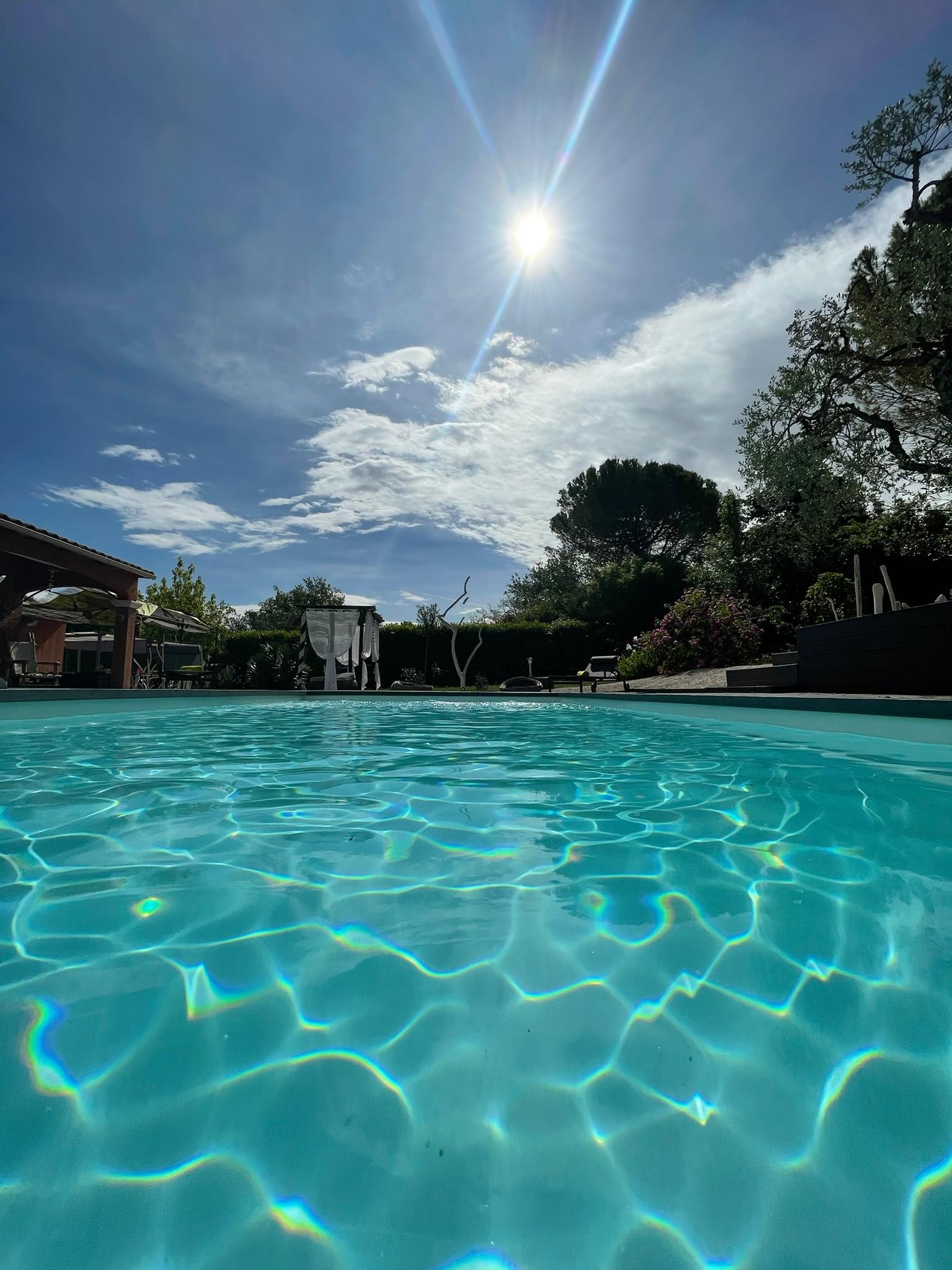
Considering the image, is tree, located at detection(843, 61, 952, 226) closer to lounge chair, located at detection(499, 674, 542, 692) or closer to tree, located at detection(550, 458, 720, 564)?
lounge chair, located at detection(499, 674, 542, 692)

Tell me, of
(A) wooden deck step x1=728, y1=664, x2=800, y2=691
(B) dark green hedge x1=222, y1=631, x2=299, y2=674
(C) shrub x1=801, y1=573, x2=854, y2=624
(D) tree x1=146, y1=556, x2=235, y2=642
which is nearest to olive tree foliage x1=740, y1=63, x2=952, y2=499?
(C) shrub x1=801, y1=573, x2=854, y2=624

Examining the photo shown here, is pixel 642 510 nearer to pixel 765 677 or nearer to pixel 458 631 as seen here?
pixel 458 631

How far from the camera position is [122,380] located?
14617 millimetres

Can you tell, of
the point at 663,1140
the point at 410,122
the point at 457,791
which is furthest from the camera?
the point at 410,122

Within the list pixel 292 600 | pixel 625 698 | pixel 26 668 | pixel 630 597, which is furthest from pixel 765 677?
pixel 292 600

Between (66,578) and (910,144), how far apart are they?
1976 centimetres

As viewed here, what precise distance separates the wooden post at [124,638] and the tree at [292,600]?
20885 mm

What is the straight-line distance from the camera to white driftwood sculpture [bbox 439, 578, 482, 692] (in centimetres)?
1683

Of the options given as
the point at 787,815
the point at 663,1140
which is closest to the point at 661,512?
the point at 787,815

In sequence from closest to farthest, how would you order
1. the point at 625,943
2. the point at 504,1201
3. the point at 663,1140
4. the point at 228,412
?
the point at 504,1201 → the point at 663,1140 → the point at 625,943 → the point at 228,412

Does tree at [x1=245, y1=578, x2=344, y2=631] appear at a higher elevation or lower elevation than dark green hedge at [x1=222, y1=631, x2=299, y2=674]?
higher

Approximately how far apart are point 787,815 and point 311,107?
37.5ft

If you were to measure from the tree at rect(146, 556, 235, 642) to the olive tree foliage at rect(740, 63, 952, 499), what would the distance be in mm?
32914

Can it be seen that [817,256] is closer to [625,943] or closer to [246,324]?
[246,324]
